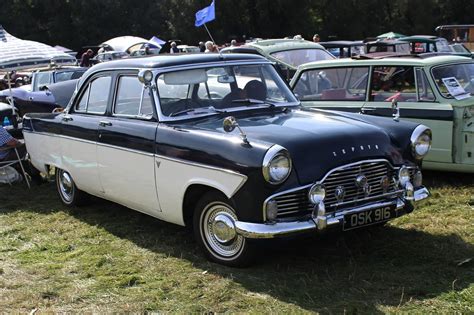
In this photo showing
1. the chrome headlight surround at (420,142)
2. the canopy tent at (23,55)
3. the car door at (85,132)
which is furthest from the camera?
the canopy tent at (23,55)

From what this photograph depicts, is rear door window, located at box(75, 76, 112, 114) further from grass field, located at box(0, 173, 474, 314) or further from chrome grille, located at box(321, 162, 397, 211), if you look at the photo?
chrome grille, located at box(321, 162, 397, 211)

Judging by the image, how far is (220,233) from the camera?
185 inches

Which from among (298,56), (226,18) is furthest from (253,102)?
(226,18)

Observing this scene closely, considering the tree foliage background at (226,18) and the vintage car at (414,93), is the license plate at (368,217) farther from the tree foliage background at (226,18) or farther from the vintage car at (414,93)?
the tree foliage background at (226,18)

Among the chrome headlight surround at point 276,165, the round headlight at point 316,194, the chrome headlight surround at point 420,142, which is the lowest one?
the round headlight at point 316,194

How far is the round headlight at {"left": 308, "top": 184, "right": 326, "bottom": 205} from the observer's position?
14.1ft

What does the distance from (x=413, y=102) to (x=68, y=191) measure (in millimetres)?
4192

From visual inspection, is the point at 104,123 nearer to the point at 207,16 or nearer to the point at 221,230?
the point at 221,230

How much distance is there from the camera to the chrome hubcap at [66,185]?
6812 mm

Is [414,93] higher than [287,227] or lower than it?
higher

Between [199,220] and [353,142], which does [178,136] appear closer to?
[199,220]

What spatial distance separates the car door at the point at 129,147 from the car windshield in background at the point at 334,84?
10.2 ft

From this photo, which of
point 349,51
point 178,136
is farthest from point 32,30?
point 178,136

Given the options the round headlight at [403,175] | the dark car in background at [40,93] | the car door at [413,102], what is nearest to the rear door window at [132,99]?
the round headlight at [403,175]
